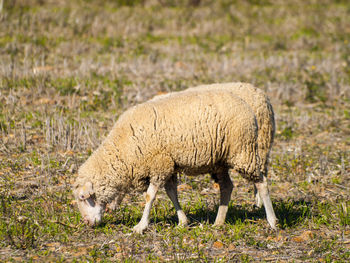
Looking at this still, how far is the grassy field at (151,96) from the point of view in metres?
4.73

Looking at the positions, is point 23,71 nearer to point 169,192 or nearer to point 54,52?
point 54,52

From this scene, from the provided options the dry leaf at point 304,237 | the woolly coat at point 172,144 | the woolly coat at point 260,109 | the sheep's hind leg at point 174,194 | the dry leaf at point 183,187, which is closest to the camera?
the woolly coat at point 172,144

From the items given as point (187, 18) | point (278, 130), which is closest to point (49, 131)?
point (278, 130)

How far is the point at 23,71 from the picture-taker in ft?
32.0

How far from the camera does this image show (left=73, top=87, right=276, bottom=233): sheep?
4801mm

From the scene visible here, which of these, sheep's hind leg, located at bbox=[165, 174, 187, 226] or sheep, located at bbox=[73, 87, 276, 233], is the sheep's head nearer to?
sheep, located at bbox=[73, 87, 276, 233]

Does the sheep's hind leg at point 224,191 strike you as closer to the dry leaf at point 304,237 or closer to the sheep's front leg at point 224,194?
the sheep's front leg at point 224,194

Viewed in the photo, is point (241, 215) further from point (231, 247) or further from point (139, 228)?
point (139, 228)

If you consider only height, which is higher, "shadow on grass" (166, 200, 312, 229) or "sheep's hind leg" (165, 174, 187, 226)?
"sheep's hind leg" (165, 174, 187, 226)

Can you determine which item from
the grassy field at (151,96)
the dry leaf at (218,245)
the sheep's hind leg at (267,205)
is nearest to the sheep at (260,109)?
the sheep's hind leg at (267,205)

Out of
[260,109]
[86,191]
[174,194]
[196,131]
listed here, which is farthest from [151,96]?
[86,191]

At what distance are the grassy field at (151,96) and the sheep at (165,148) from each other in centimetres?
43

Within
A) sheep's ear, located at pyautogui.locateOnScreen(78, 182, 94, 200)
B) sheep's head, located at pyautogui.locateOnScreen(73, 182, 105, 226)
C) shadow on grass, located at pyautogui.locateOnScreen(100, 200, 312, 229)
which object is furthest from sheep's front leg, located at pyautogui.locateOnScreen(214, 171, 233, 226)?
sheep's ear, located at pyautogui.locateOnScreen(78, 182, 94, 200)

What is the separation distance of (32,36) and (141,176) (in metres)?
8.76
